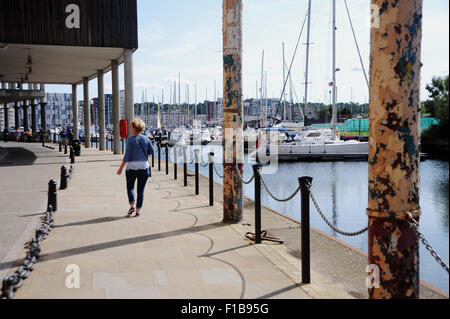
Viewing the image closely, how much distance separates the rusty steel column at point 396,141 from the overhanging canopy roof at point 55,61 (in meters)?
22.4

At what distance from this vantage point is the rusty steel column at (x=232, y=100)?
27.6 feet

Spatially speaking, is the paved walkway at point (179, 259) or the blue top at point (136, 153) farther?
the blue top at point (136, 153)

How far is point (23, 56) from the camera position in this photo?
26.7 meters

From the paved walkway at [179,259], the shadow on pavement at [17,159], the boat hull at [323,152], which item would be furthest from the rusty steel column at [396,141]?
the boat hull at [323,152]

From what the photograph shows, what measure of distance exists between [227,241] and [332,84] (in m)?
29.9

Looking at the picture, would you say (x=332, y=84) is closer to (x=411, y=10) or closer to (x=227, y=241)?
(x=227, y=241)

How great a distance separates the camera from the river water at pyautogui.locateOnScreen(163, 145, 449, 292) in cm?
854

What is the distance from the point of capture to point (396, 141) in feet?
11.1

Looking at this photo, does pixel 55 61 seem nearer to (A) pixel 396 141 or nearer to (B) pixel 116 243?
(B) pixel 116 243

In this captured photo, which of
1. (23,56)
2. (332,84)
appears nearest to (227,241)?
(23,56)

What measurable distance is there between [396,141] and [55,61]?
29058 millimetres

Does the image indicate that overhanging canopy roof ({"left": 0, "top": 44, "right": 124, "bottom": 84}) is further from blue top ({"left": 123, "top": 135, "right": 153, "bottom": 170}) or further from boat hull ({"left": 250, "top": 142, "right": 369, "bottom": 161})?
blue top ({"left": 123, "top": 135, "right": 153, "bottom": 170})

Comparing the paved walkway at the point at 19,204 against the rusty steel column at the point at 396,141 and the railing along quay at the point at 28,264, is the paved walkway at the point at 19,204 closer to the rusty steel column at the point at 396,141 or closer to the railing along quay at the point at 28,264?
the railing along quay at the point at 28,264

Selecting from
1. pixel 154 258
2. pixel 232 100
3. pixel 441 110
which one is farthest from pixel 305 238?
pixel 232 100
